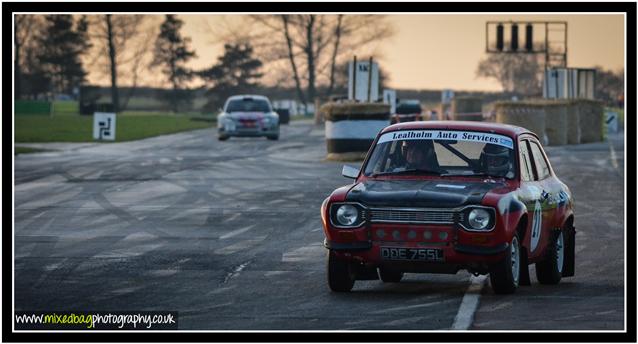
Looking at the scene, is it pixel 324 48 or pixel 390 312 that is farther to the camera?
pixel 324 48

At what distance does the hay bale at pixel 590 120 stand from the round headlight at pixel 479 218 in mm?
37580

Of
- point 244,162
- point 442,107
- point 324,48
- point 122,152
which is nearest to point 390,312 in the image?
point 244,162

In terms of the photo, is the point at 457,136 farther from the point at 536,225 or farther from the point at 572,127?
the point at 572,127

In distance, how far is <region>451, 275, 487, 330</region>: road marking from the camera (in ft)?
31.8

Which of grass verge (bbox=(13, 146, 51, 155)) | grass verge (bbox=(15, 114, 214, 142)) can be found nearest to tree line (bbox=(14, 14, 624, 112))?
grass verge (bbox=(15, 114, 214, 142))

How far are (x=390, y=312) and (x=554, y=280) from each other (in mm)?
2442

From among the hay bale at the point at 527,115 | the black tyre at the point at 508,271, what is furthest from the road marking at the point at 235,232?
the hay bale at the point at 527,115

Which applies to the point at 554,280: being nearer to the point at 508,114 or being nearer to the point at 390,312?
the point at 390,312

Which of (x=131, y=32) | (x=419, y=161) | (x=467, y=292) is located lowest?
(x=467, y=292)

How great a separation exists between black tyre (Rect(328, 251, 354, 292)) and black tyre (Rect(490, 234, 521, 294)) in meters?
1.18

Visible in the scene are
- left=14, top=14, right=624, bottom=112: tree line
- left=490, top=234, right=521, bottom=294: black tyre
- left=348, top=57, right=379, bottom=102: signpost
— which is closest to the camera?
left=490, top=234, right=521, bottom=294: black tyre

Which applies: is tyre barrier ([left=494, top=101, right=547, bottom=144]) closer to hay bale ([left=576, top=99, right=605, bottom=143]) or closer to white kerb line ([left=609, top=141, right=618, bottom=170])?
white kerb line ([left=609, top=141, right=618, bottom=170])

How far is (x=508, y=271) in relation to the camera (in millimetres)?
11102

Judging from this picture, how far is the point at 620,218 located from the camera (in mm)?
19188
